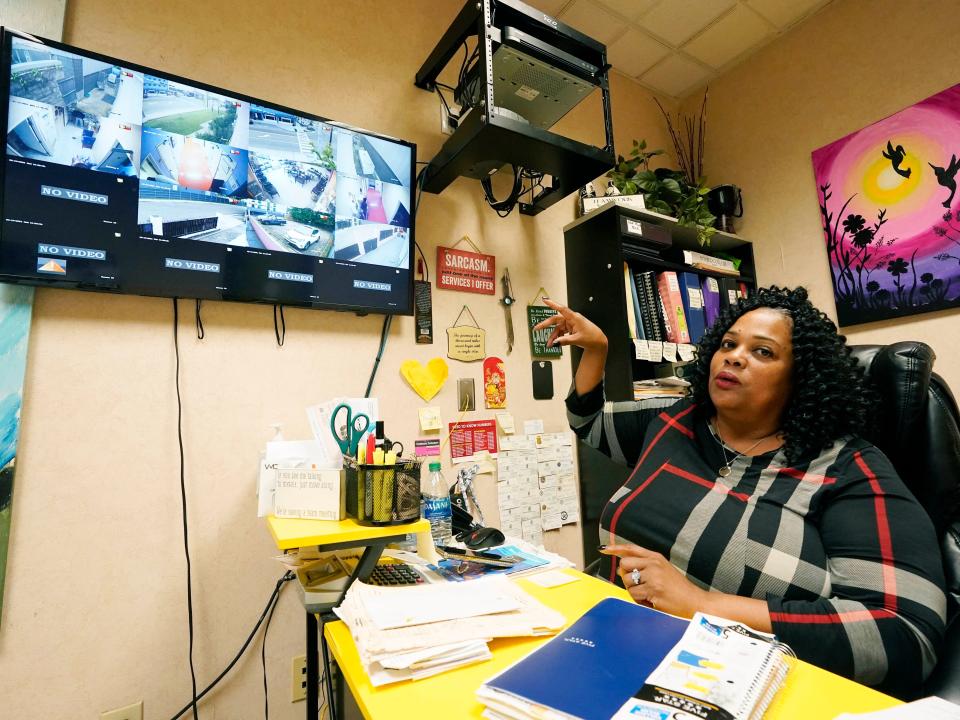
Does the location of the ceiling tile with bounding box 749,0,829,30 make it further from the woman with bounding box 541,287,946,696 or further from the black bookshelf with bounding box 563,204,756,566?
the woman with bounding box 541,287,946,696

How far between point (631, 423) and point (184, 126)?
5.01ft

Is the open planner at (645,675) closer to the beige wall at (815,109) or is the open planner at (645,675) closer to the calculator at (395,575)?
the calculator at (395,575)

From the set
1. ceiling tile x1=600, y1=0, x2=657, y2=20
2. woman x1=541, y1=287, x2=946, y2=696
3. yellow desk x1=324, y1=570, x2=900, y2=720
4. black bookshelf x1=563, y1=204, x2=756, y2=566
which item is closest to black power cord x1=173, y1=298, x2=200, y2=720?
yellow desk x1=324, y1=570, x2=900, y2=720

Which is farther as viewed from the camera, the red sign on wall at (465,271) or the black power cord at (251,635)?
the red sign on wall at (465,271)

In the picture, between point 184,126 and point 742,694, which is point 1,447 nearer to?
point 184,126

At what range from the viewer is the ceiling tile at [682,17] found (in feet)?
6.75

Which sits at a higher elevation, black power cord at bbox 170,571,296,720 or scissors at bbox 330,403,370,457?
scissors at bbox 330,403,370,457

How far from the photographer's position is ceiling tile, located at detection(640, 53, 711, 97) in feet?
7.95

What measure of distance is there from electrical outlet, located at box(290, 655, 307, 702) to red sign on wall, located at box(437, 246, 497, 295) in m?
1.27

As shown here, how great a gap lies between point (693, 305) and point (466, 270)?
1.06 m

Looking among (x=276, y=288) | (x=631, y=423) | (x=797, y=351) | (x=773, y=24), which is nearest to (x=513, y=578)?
(x=631, y=423)

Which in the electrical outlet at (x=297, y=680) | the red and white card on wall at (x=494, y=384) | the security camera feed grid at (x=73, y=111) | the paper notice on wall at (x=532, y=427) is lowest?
the electrical outlet at (x=297, y=680)

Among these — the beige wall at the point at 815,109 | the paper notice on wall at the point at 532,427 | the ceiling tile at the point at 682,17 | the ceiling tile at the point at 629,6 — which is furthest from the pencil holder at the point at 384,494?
the ceiling tile at the point at 682,17

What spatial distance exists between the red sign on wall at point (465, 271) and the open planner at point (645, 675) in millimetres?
1265
